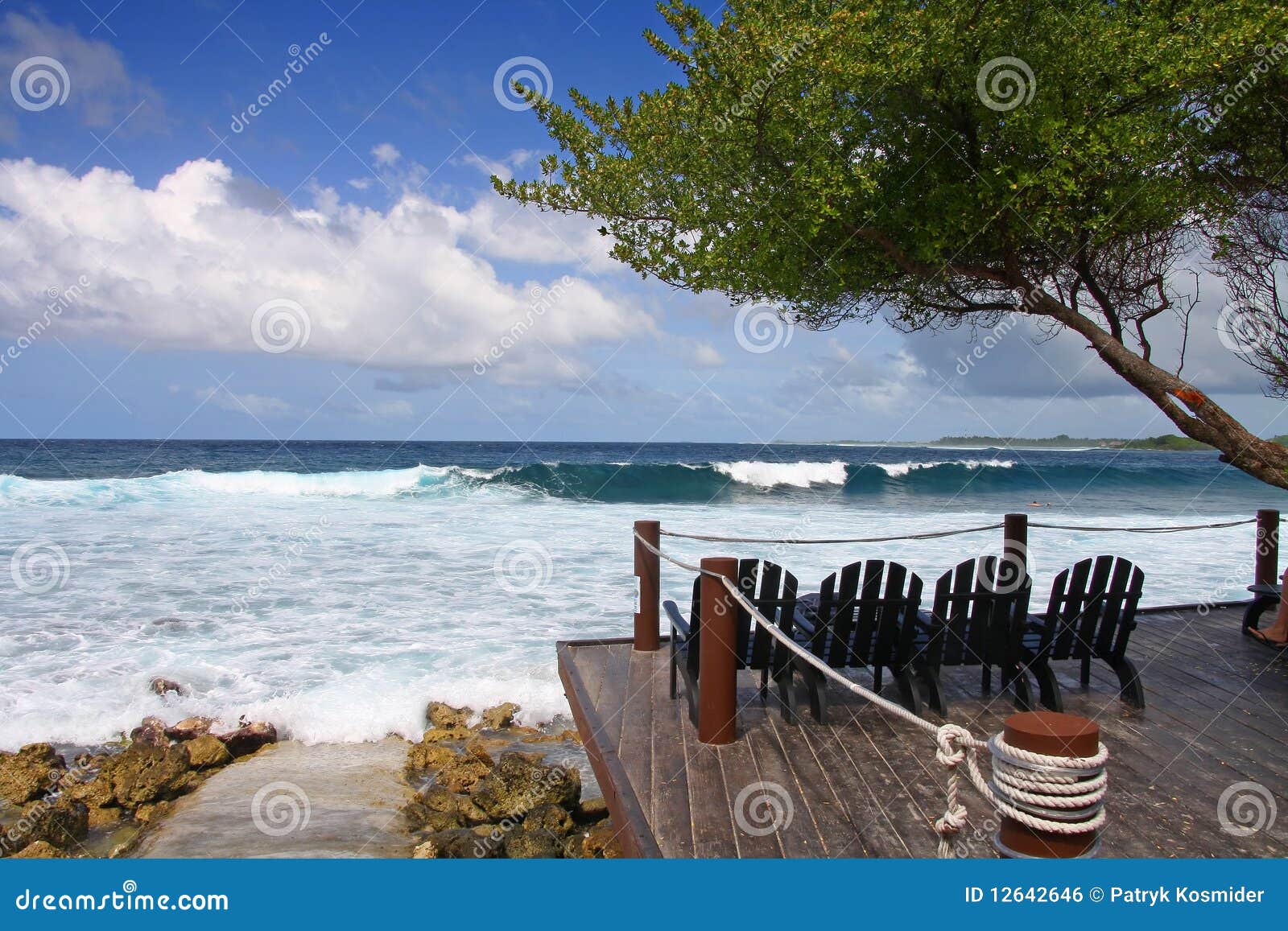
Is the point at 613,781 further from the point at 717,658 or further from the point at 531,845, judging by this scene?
the point at 531,845

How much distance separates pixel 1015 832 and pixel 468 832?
12.2 feet

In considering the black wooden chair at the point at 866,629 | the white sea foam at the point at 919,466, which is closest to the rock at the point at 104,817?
the black wooden chair at the point at 866,629

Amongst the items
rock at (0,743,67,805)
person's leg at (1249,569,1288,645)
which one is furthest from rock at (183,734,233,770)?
person's leg at (1249,569,1288,645)

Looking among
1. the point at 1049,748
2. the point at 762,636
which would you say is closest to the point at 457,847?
the point at 762,636

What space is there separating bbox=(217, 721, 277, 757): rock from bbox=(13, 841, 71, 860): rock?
5.67 feet

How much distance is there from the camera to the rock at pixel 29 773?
6.09 metres

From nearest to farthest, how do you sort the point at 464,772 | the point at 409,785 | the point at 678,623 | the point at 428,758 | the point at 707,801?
the point at 707,801, the point at 678,623, the point at 464,772, the point at 409,785, the point at 428,758

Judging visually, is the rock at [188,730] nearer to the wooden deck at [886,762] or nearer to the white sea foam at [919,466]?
the wooden deck at [886,762]

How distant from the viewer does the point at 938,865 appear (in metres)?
3.02

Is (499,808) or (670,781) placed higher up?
(670,781)

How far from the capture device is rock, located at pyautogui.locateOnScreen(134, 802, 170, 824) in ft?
19.0

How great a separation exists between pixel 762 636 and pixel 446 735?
377cm

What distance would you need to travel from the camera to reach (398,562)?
15672mm

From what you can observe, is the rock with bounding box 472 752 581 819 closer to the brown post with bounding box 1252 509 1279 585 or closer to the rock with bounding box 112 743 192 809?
the rock with bounding box 112 743 192 809
